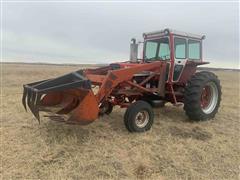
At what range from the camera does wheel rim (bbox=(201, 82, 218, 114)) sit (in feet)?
27.9

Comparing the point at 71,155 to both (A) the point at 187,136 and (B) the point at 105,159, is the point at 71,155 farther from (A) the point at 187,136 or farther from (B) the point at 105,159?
(A) the point at 187,136

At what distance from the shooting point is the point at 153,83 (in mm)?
8070

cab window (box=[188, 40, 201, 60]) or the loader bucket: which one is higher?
cab window (box=[188, 40, 201, 60])

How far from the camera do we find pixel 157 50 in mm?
8555

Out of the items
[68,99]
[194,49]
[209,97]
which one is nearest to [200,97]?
[209,97]

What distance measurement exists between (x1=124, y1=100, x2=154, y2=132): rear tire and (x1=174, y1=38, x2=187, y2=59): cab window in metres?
2.00

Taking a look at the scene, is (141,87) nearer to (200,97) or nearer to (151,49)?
(200,97)

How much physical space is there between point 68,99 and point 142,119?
1744 millimetres

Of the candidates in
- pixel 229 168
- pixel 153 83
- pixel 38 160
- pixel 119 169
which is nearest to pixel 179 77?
pixel 153 83

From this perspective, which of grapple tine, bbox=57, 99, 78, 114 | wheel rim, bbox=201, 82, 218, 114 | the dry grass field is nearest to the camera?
the dry grass field

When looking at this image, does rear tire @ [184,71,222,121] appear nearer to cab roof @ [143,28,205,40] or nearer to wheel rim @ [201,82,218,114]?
wheel rim @ [201,82,218,114]

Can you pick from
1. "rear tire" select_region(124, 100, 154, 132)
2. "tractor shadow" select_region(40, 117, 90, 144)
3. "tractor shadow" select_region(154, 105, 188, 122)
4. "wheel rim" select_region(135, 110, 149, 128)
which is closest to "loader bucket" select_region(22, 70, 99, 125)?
"tractor shadow" select_region(40, 117, 90, 144)

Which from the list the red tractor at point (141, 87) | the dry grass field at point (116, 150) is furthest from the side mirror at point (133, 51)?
the dry grass field at point (116, 150)

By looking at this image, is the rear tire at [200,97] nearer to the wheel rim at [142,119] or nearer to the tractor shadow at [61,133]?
the wheel rim at [142,119]
